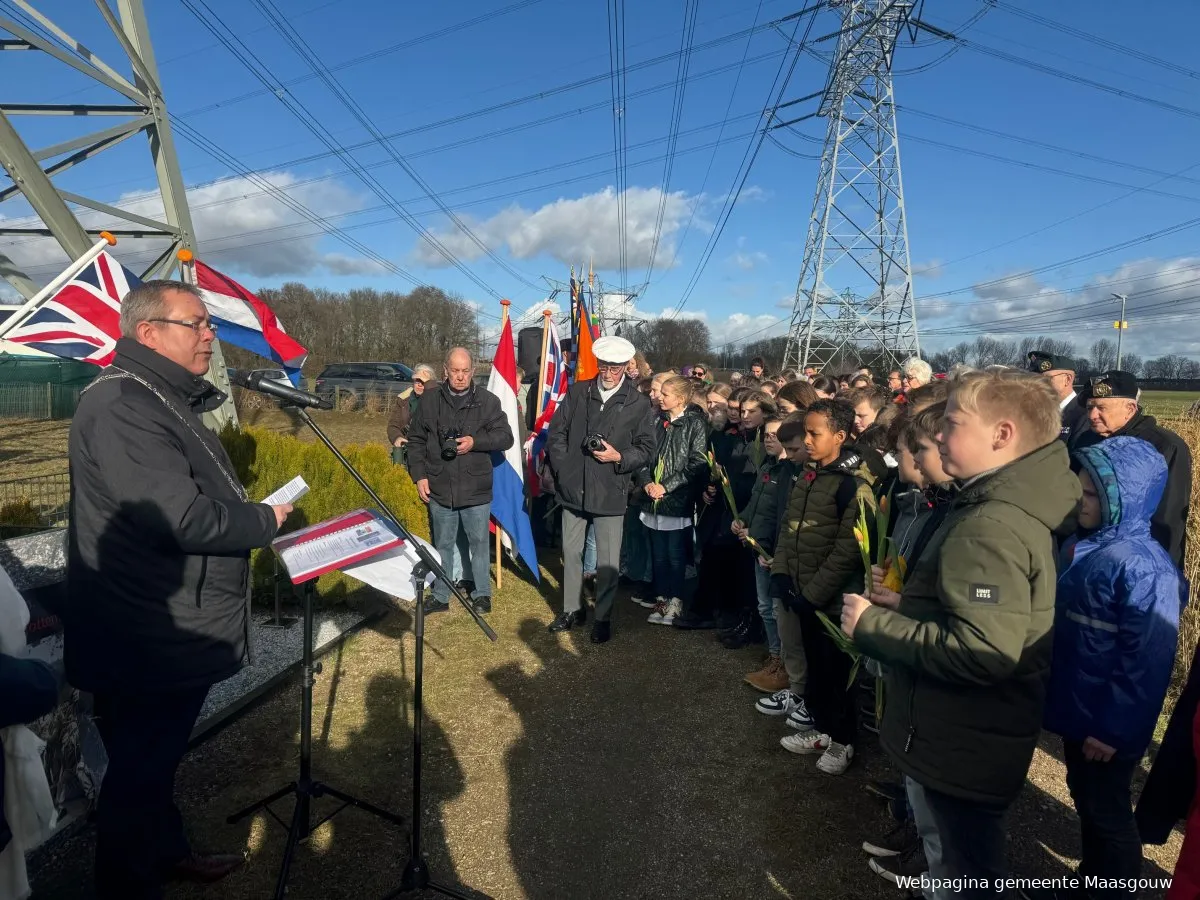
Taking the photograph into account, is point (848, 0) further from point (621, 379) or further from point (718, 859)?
point (718, 859)

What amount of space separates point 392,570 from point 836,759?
7.78 ft

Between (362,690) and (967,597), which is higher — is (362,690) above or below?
below

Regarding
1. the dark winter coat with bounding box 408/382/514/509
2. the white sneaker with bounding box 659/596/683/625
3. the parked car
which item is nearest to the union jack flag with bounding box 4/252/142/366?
the dark winter coat with bounding box 408/382/514/509

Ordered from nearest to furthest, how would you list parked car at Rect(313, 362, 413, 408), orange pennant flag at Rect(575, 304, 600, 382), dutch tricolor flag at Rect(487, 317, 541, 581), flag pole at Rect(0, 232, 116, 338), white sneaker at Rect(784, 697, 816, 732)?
flag pole at Rect(0, 232, 116, 338) → white sneaker at Rect(784, 697, 816, 732) → dutch tricolor flag at Rect(487, 317, 541, 581) → orange pennant flag at Rect(575, 304, 600, 382) → parked car at Rect(313, 362, 413, 408)

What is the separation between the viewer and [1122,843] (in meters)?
2.34

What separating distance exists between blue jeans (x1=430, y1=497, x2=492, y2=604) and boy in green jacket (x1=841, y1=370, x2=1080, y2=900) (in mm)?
3843

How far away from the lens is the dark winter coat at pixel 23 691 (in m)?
1.44

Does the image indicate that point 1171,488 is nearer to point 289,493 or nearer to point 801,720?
point 801,720

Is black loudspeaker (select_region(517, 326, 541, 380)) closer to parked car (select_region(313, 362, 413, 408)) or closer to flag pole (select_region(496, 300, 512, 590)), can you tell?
flag pole (select_region(496, 300, 512, 590))

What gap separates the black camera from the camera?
16.9 ft

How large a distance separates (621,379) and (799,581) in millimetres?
2210

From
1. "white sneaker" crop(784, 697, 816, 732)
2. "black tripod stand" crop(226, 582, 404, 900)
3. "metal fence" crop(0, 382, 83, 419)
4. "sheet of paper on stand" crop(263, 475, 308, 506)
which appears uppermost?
"sheet of paper on stand" crop(263, 475, 308, 506)

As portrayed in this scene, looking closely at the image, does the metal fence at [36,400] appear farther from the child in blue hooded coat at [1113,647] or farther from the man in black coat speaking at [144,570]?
the child in blue hooded coat at [1113,647]

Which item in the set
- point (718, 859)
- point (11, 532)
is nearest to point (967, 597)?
point (718, 859)
